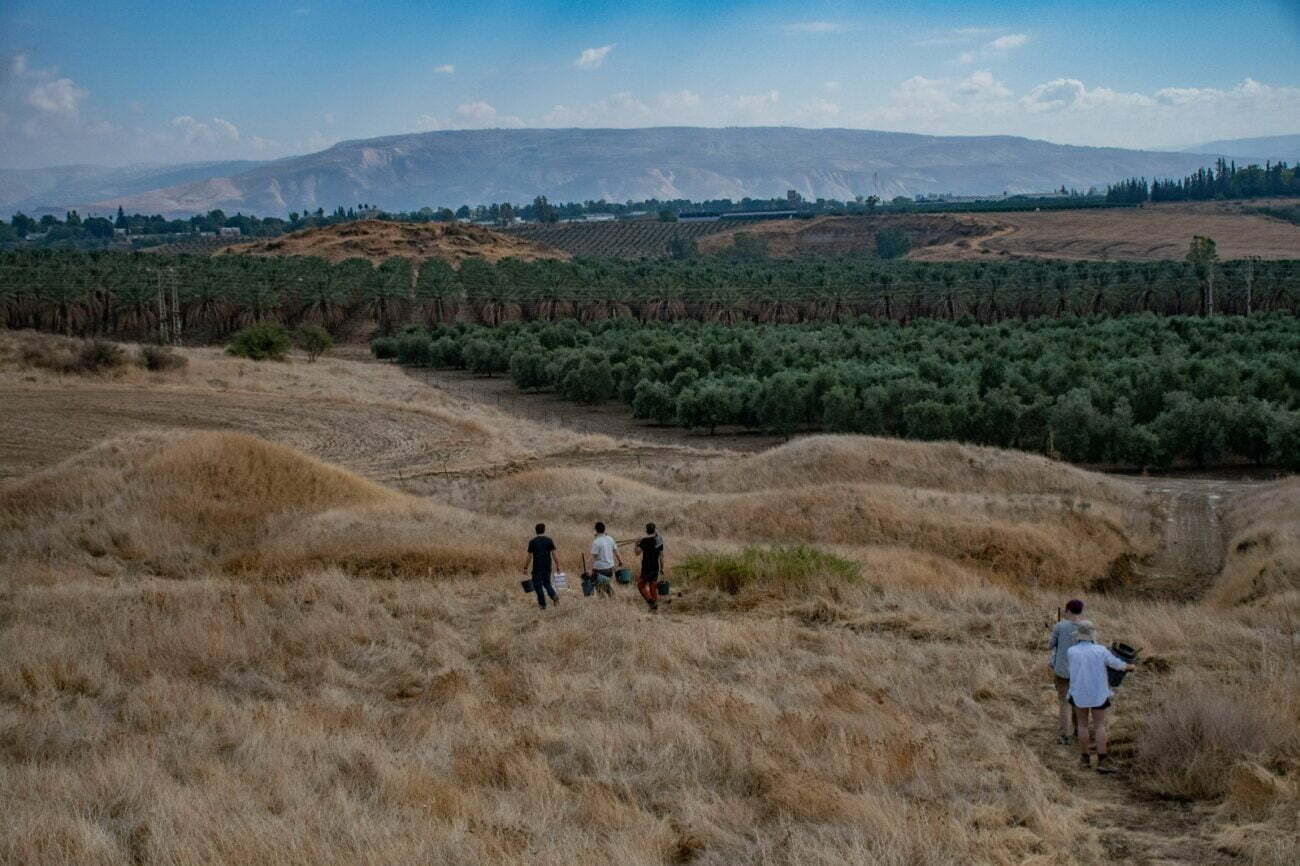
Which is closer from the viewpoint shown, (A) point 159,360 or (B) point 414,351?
(A) point 159,360

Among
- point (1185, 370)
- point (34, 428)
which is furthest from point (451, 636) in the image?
point (1185, 370)

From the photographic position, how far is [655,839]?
8.79m

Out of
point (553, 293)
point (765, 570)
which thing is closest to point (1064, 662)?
point (765, 570)

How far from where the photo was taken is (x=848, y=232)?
18362 cm

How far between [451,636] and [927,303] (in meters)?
85.2

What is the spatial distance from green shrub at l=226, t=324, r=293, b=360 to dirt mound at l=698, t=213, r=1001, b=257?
112 m

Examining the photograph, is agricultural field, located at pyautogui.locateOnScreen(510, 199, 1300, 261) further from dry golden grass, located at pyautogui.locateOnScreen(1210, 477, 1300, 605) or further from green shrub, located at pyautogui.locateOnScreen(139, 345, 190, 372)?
green shrub, located at pyautogui.locateOnScreen(139, 345, 190, 372)

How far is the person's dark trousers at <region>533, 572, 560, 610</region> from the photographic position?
59.0 ft

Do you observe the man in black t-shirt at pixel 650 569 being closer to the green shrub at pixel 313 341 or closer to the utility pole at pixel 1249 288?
the green shrub at pixel 313 341

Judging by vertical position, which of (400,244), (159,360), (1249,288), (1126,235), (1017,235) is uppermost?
(400,244)

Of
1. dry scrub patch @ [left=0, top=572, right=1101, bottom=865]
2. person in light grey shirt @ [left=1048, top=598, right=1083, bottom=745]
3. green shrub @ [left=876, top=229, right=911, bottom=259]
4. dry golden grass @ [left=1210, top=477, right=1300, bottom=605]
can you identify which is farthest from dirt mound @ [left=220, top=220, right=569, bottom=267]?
person in light grey shirt @ [left=1048, top=598, right=1083, bottom=745]

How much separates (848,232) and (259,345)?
132 meters

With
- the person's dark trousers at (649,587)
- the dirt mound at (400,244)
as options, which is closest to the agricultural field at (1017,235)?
the dirt mound at (400,244)

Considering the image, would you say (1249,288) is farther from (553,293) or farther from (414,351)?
(414,351)
